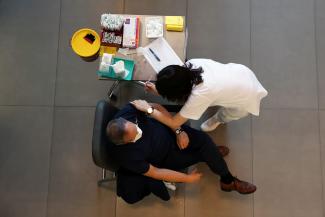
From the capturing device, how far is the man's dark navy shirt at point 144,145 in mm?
1921

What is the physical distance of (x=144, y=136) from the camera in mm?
1997

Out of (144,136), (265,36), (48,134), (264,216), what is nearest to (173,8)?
(265,36)

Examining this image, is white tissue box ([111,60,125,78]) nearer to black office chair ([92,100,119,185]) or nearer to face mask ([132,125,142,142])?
black office chair ([92,100,119,185])

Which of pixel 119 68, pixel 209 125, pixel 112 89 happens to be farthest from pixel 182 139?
pixel 112 89

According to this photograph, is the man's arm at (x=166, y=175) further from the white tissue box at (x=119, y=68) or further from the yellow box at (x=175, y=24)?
the yellow box at (x=175, y=24)

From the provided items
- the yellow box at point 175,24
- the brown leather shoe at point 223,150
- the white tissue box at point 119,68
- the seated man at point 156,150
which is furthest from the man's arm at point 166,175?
the yellow box at point 175,24

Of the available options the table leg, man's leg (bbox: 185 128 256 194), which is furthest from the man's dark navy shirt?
the table leg

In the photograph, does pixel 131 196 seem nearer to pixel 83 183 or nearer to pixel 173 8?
pixel 83 183

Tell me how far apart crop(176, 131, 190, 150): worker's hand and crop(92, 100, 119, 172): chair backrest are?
471 mm

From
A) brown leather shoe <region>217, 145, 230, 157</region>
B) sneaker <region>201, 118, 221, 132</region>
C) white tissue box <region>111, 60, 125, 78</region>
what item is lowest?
brown leather shoe <region>217, 145, 230, 157</region>

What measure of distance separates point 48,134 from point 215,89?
1684 mm

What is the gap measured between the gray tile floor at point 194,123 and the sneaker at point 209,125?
0.11 meters

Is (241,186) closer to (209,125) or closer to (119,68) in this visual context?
(209,125)

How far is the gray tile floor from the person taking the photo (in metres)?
2.63
